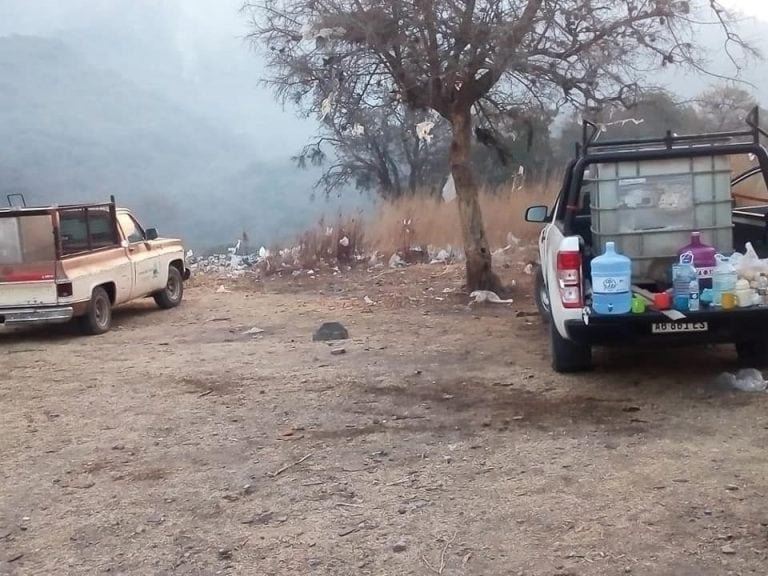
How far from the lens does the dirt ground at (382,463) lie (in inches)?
161

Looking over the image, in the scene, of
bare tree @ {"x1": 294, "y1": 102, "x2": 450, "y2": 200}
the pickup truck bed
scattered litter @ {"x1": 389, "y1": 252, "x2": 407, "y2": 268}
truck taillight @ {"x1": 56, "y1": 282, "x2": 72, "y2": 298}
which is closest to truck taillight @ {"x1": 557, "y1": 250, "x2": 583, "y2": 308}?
the pickup truck bed

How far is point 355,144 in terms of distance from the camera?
2847 centimetres

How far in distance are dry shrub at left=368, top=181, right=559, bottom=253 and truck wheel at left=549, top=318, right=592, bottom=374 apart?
11.2 metres

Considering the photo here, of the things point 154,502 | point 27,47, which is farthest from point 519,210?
point 27,47

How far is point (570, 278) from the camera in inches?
257

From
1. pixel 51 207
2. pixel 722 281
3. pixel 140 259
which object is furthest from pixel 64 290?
pixel 722 281

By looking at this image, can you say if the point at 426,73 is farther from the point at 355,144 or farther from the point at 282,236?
the point at 355,144

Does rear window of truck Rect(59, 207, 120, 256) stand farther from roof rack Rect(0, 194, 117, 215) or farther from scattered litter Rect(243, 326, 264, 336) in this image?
scattered litter Rect(243, 326, 264, 336)

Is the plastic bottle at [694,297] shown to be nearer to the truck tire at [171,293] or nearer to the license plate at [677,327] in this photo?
the license plate at [677,327]

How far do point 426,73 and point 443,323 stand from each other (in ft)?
10.6

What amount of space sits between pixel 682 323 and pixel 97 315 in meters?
7.49

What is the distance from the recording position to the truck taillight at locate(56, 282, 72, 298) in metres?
10.5

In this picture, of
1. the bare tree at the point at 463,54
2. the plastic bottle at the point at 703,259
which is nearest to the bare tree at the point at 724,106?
the bare tree at the point at 463,54

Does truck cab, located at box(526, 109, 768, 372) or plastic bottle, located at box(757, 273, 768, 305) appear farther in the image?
truck cab, located at box(526, 109, 768, 372)
